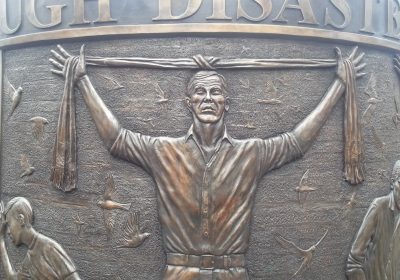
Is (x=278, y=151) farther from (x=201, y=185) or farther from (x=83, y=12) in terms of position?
(x=83, y=12)

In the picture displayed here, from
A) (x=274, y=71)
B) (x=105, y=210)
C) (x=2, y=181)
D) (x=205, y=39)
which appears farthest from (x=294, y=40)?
(x=2, y=181)

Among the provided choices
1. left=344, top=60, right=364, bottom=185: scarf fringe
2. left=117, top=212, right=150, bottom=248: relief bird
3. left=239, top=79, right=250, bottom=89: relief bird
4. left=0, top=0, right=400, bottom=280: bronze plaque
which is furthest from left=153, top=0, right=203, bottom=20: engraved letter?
left=117, top=212, right=150, bottom=248: relief bird

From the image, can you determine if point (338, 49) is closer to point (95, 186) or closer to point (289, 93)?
point (289, 93)

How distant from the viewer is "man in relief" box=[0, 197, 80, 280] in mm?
4133

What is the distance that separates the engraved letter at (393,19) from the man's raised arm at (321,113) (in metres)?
0.55

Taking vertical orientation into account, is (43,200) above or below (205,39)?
below

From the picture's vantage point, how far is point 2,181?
450cm

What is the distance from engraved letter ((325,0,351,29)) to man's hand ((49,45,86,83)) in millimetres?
1822

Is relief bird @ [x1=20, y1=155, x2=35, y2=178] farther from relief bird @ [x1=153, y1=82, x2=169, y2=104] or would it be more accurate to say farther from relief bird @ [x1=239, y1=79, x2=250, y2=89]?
relief bird @ [x1=239, y1=79, x2=250, y2=89]

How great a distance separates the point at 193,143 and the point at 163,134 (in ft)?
0.77

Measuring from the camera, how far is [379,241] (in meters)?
4.41

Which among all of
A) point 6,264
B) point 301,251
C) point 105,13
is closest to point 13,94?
point 105,13

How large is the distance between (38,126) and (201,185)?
4.49 ft

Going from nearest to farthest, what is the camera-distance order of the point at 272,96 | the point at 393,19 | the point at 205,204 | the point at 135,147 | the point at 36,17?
the point at 205,204
the point at 135,147
the point at 272,96
the point at 36,17
the point at 393,19
